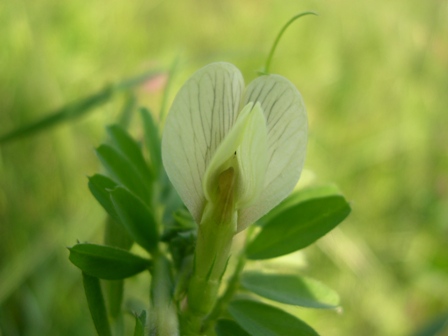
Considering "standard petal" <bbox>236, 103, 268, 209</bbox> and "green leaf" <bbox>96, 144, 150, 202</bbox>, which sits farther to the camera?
"green leaf" <bbox>96, 144, 150, 202</bbox>

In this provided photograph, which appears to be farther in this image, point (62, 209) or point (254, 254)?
point (62, 209)

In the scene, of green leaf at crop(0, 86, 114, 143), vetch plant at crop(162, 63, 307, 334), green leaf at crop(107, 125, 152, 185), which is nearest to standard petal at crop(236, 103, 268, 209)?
vetch plant at crop(162, 63, 307, 334)

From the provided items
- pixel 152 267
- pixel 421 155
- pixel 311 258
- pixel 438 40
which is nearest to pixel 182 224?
pixel 152 267

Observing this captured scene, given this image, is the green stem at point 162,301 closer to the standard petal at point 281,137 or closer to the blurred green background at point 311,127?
the standard petal at point 281,137

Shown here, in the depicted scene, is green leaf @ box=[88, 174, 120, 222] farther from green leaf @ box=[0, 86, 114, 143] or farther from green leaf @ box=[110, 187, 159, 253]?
green leaf @ box=[0, 86, 114, 143]

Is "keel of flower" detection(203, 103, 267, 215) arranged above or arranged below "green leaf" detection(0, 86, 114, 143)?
below

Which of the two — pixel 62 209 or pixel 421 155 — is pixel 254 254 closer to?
pixel 62 209
